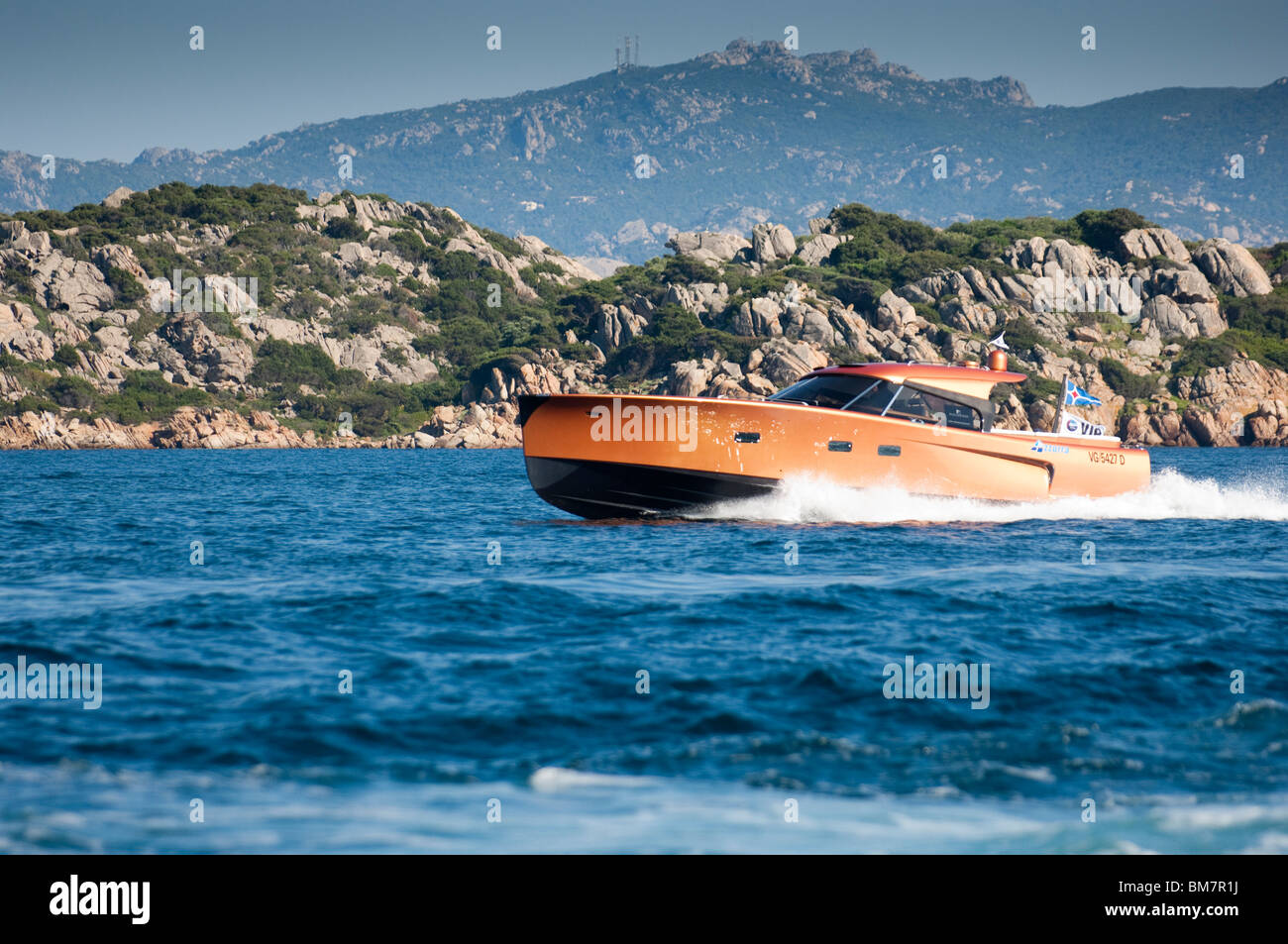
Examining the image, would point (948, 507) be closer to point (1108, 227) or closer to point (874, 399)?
point (874, 399)

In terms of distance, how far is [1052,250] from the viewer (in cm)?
10594

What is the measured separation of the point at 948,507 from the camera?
70.3ft

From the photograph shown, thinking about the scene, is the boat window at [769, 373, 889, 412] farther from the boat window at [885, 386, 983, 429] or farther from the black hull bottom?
the black hull bottom

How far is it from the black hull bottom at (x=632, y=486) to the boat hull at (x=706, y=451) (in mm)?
23

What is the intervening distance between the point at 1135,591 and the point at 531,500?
61.6 ft

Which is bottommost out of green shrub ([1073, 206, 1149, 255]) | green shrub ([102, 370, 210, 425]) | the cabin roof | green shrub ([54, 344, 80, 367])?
the cabin roof

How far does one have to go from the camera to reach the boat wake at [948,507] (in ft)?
66.6

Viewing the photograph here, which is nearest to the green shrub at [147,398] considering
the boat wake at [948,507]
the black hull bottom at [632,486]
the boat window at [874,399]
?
the black hull bottom at [632,486]

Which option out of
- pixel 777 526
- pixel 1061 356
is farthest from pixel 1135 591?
pixel 1061 356

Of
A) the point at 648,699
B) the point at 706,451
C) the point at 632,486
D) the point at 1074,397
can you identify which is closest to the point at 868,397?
the point at 706,451

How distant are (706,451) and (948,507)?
502 cm

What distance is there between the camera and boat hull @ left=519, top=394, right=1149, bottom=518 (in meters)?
19.6

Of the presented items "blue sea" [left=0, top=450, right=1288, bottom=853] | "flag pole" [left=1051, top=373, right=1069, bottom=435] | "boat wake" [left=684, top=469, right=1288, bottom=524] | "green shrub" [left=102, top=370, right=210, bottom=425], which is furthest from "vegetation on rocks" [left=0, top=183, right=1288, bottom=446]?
"blue sea" [left=0, top=450, right=1288, bottom=853]

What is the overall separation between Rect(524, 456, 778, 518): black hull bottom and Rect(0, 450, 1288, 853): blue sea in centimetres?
168
